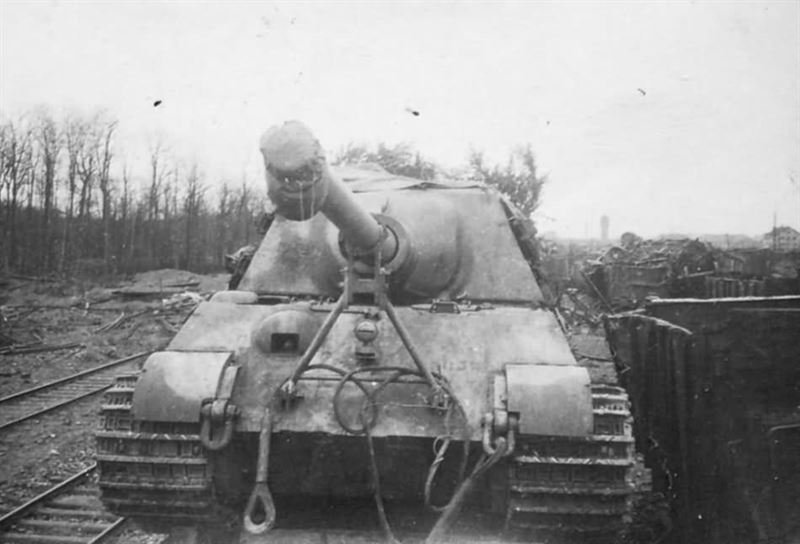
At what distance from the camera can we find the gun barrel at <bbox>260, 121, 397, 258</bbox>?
3.36 meters

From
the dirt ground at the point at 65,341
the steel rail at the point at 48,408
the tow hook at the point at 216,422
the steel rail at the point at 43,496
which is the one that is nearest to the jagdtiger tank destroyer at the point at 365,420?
the tow hook at the point at 216,422

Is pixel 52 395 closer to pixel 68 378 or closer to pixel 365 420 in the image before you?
pixel 68 378

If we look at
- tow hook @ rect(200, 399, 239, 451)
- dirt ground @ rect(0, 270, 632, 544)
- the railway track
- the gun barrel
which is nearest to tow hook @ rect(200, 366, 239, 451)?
tow hook @ rect(200, 399, 239, 451)

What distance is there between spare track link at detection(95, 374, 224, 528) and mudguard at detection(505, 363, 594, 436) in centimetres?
182

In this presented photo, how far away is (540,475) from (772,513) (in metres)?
1.41

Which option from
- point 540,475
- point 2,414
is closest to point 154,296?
point 2,414

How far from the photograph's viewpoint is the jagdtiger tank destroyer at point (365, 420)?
4133mm

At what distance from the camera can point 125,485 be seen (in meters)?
4.30

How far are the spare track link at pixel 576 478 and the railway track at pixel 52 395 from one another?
710 cm

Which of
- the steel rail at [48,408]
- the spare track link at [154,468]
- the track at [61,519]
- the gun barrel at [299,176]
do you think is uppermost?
the gun barrel at [299,176]

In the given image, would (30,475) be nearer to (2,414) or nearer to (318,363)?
(2,414)

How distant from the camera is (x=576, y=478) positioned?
163 inches

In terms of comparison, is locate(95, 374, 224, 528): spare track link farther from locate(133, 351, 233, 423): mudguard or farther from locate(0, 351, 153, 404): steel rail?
locate(0, 351, 153, 404): steel rail

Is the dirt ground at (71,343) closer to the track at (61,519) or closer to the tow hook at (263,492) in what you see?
the track at (61,519)
